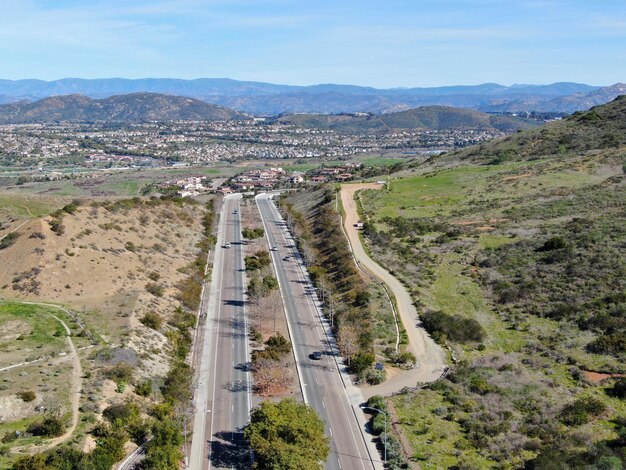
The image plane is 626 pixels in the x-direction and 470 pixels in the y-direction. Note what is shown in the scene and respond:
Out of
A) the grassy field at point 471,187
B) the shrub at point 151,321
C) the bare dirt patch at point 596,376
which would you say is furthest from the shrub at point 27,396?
the grassy field at point 471,187

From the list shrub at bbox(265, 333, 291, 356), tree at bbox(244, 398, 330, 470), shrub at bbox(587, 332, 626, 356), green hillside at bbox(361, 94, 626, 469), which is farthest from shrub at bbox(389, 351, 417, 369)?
shrub at bbox(587, 332, 626, 356)

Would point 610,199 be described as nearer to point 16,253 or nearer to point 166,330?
point 166,330

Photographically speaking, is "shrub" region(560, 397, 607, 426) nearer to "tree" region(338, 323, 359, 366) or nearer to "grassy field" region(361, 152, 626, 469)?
"grassy field" region(361, 152, 626, 469)

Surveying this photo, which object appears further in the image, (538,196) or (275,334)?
(538,196)

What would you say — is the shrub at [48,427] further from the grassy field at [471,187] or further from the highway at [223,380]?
the grassy field at [471,187]

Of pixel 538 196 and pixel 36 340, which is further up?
pixel 538 196

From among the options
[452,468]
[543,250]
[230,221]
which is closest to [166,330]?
[452,468]
